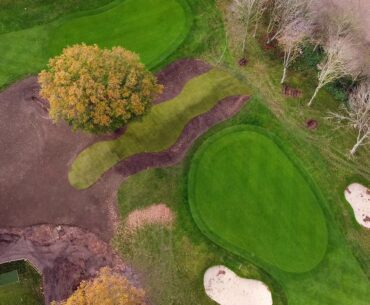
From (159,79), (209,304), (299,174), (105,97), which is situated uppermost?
(105,97)

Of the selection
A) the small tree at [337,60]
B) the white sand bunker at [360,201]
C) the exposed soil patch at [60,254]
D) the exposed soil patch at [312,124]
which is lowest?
the exposed soil patch at [60,254]

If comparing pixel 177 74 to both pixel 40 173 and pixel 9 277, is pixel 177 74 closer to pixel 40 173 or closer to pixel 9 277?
pixel 40 173

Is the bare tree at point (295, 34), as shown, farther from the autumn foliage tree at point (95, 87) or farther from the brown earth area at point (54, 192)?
the autumn foliage tree at point (95, 87)

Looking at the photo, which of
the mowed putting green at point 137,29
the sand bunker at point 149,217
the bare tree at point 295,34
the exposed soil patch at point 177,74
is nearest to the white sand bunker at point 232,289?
the sand bunker at point 149,217

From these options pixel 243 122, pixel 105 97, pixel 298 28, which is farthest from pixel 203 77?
pixel 105 97

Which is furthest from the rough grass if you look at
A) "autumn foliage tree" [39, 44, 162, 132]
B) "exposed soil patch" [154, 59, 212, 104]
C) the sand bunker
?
"exposed soil patch" [154, 59, 212, 104]

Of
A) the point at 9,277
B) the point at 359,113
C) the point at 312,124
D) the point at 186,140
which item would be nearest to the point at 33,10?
the point at 186,140

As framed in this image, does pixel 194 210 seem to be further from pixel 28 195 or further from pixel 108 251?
pixel 28 195
